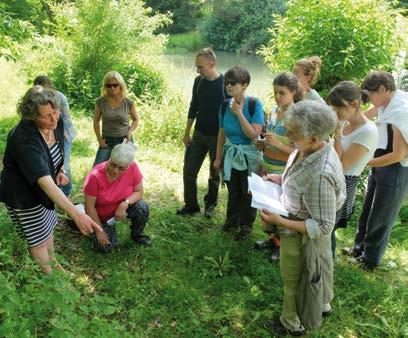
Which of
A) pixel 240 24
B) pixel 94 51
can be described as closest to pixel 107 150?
pixel 94 51

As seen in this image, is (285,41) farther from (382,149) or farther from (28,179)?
(28,179)

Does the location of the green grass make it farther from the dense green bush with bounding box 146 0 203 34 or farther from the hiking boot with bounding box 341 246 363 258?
the hiking boot with bounding box 341 246 363 258

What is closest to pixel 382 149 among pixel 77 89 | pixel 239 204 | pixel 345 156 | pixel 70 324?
pixel 345 156

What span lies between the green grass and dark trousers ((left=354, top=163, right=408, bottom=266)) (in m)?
25.6

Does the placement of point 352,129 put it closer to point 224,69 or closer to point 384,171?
point 384,171

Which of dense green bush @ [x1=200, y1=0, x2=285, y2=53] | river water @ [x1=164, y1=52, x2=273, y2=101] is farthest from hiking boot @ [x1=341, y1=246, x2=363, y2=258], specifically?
dense green bush @ [x1=200, y1=0, x2=285, y2=53]

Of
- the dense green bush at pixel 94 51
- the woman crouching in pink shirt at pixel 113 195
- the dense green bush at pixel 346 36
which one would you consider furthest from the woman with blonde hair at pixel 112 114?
the dense green bush at pixel 94 51

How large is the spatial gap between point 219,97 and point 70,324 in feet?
8.90

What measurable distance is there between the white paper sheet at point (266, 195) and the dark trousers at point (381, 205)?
4.01ft

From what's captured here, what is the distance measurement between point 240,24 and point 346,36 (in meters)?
24.6

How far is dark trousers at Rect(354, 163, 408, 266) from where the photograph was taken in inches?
137

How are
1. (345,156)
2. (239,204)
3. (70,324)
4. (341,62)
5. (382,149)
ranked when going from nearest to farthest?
(70,324)
(345,156)
(382,149)
(239,204)
(341,62)

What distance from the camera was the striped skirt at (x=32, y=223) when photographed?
2.76 m

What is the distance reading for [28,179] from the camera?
256 cm
